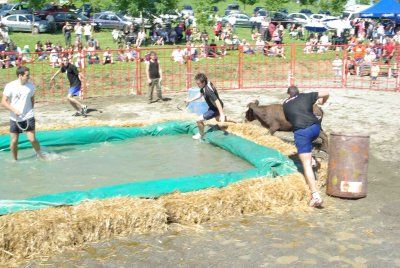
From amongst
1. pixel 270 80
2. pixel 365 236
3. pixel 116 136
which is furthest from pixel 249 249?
pixel 270 80

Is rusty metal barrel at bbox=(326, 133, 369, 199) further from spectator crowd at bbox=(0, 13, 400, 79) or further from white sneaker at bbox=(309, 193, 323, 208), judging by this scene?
spectator crowd at bbox=(0, 13, 400, 79)

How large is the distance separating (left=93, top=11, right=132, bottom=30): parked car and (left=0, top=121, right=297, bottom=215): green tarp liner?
90.3 ft

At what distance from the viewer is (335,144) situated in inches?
319

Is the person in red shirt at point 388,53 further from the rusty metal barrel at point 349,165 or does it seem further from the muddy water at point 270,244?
the muddy water at point 270,244

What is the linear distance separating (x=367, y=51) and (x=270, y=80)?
4.93m

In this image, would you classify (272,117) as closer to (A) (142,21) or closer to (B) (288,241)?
(B) (288,241)

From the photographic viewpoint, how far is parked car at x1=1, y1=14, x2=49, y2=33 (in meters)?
35.1

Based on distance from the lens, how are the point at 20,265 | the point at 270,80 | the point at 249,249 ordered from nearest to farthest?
the point at 20,265, the point at 249,249, the point at 270,80

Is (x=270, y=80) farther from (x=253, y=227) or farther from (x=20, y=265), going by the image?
(x=20, y=265)

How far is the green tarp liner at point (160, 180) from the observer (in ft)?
22.2

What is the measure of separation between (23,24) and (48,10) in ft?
13.2

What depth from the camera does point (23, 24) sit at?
35281 millimetres

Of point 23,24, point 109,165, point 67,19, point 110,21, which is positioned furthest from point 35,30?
point 109,165

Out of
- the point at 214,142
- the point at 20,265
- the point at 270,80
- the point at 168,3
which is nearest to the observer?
the point at 20,265
